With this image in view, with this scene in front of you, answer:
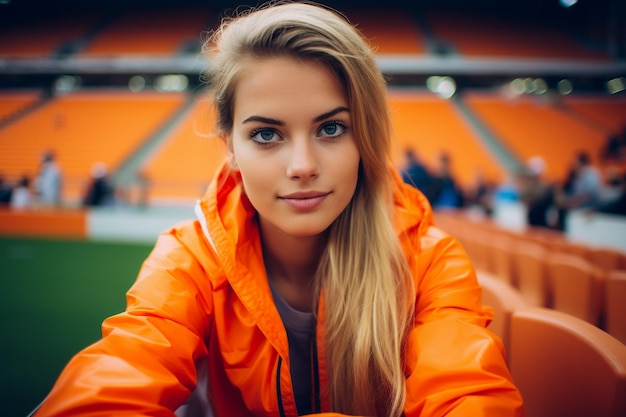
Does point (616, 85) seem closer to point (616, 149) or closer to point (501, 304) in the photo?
point (616, 149)

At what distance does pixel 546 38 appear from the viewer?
14.4 metres

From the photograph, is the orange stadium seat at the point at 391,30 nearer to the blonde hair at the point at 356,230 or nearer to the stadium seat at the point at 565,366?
the blonde hair at the point at 356,230

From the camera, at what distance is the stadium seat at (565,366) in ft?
2.11

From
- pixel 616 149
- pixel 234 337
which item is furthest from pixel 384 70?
pixel 234 337

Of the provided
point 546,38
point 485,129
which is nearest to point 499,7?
point 546,38

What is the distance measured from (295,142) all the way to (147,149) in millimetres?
13187

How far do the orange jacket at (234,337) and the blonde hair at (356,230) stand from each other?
0.04 metres

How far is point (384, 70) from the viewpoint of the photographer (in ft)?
40.0

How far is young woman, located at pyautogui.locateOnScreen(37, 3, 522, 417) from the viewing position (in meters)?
0.76

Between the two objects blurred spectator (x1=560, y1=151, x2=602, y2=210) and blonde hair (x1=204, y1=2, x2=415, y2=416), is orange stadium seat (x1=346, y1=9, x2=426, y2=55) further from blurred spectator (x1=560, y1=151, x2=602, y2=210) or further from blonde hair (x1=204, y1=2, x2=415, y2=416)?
blonde hair (x1=204, y1=2, x2=415, y2=416)

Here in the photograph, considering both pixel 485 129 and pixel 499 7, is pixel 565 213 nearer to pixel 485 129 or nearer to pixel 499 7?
pixel 485 129

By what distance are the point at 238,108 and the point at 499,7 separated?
16912 mm

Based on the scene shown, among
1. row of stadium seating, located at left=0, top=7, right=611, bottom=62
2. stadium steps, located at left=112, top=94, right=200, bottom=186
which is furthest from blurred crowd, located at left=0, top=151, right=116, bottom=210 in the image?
row of stadium seating, located at left=0, top=7, right=611, bottom=62

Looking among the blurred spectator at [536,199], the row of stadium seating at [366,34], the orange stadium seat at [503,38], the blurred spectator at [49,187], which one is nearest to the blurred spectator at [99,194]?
the blurred spectator at [49,187]
